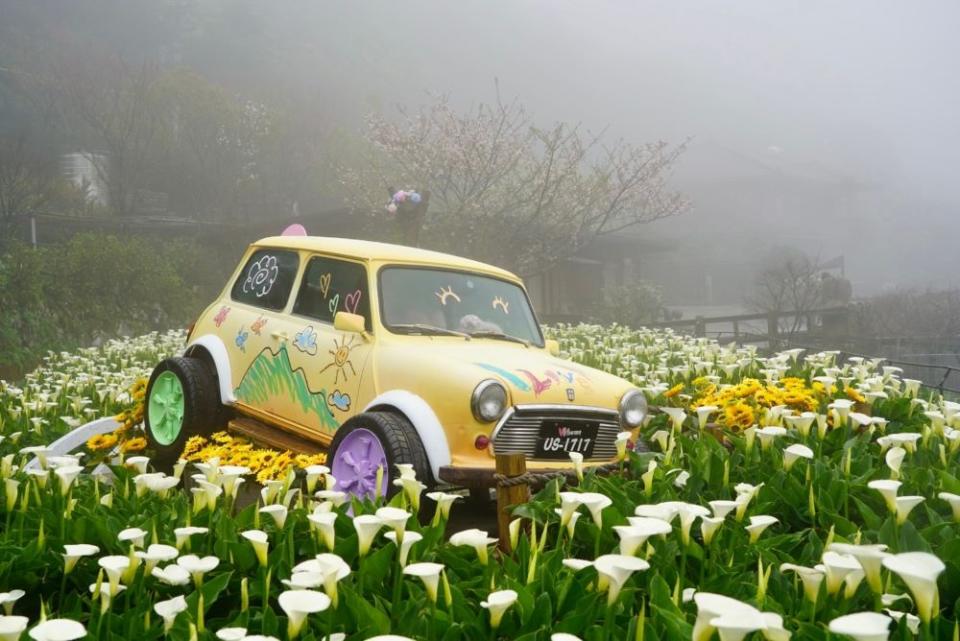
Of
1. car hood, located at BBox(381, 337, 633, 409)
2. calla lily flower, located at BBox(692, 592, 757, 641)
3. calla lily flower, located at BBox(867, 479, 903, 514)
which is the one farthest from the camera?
car hood, located at BBox(381, 337, 633, 409)

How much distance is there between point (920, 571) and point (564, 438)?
122 inches

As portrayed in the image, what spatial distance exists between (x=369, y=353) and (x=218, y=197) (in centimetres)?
4381

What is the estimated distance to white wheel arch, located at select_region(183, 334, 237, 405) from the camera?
21.6ft

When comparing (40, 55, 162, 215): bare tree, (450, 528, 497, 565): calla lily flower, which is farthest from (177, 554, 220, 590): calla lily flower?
(40, 55, 162, 215): bare tree

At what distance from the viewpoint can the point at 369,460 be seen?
487cm

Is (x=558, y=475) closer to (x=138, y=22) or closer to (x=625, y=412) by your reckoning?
(x=625, y=412)

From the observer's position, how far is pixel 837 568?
8.26 feet

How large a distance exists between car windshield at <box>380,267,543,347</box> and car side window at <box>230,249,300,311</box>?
40.4 inches

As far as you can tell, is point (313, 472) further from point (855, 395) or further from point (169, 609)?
point (855, 395)

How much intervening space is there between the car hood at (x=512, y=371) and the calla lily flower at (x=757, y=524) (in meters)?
1.93

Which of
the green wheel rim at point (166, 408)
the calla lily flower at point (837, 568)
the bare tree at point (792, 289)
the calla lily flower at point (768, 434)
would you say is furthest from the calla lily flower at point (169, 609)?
the bare tree at point (792, 289)

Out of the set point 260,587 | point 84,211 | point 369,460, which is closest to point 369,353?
point 369,460

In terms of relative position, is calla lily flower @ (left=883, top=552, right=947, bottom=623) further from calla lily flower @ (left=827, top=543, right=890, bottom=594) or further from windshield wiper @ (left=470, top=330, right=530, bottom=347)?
windshield wiper @ (left=470, top=330, right=530, bottom=347)

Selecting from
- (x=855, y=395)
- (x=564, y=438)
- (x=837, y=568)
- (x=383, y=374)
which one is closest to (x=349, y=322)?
(x=383, y=374)
